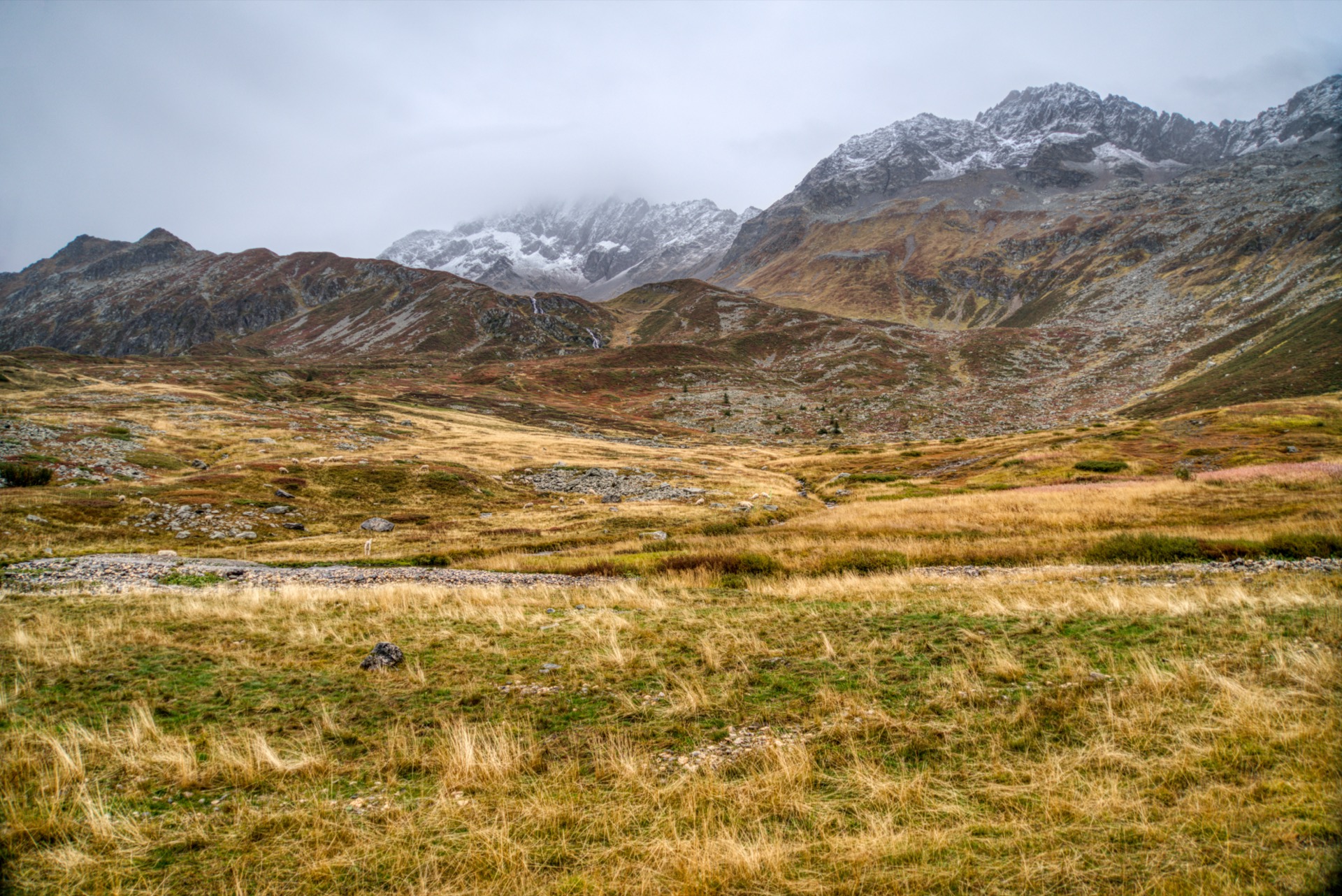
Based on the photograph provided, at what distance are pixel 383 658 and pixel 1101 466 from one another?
48.7 metres

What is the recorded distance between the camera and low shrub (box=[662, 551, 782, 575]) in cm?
2131

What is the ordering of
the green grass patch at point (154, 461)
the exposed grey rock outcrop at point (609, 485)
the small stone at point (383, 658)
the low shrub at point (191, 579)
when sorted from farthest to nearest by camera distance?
the exposed grey rock outcrop at point (609, 485) < the green grass patch at point (154, 461) < the low shrub at point (191, 579) < the small stone at point (383, 658)

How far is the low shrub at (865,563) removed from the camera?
20.4 meters

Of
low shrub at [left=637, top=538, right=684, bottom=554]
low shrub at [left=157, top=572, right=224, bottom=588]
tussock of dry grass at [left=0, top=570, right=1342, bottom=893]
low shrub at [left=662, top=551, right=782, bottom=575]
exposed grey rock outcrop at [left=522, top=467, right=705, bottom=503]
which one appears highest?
tussock of dry grass at [left=0, top=570, right=1342, bottom=893]

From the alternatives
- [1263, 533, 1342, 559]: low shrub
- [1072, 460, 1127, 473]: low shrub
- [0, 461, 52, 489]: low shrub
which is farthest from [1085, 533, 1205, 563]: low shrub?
[0, 461, 52, 489]: low shrub

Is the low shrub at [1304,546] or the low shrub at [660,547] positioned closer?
the low shrub at [1304,546]

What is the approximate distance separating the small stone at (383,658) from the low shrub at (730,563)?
1206cm

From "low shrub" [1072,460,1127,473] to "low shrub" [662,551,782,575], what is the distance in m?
33.4

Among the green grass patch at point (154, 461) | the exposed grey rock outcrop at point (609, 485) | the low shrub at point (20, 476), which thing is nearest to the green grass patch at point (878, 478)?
the exposed grey rock outcrop at point (609, 485)

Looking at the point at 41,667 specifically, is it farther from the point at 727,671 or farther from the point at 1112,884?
the point at 1112,884

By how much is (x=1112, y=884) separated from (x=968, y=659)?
548cm

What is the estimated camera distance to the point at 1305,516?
20.5 meters

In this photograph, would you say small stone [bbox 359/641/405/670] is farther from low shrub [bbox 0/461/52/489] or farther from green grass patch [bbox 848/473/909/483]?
green grass patch [bbox 848/473/909/483]

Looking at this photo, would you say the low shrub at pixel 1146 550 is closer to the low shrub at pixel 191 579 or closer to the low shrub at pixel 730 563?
the low shrub at pixel 730 563
